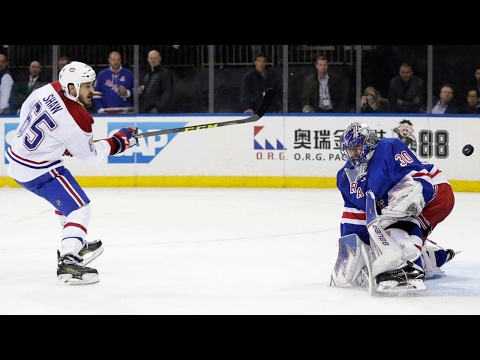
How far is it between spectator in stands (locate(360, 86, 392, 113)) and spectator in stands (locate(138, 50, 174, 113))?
1.98m

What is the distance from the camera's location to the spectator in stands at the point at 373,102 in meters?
9.64

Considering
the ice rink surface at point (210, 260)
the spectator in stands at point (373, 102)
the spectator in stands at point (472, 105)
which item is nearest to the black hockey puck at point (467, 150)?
the spectator in stands at point (472, 105)

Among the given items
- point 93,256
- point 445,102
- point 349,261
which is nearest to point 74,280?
point 93,256

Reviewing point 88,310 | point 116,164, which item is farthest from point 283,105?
point 88,310

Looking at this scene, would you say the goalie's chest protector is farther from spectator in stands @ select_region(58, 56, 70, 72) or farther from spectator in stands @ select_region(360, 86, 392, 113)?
spectator in stands @ select_region(58, 56, 70, 72)

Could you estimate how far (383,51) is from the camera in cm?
965

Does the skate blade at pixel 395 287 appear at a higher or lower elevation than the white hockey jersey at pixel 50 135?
lower

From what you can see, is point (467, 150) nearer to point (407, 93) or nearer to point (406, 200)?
point (407, 93)

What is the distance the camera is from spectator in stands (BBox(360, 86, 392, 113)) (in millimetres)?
9641

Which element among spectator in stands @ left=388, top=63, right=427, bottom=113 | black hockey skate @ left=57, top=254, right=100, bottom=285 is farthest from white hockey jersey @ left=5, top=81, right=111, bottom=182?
spectator in stands @ left=388, top=63, right=427, bottom=113

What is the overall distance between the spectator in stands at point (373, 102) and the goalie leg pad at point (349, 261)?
5.30 m

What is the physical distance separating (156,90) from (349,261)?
5.77 m

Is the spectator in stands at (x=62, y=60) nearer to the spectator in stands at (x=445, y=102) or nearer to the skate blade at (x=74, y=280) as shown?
the spectator in stands at (x=445, y=102)

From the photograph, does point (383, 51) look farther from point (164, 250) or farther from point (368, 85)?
point (164, 250)
